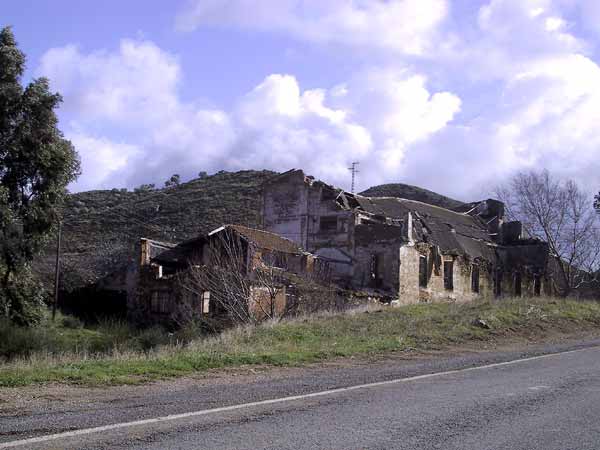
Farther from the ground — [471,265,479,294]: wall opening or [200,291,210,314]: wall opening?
[471,265,479,294]: wall opening

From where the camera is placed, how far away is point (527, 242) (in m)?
47.2

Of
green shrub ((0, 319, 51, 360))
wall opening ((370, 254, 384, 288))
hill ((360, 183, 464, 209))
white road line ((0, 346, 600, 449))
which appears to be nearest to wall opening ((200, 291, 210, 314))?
wall opening ((370, 254, 384, 288))

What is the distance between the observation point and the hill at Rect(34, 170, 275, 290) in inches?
2176

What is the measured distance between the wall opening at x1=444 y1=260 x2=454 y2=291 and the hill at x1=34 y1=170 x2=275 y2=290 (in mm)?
22283

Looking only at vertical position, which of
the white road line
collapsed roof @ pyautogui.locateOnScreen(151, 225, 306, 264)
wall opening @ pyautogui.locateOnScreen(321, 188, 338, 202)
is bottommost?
Answer: the white road line

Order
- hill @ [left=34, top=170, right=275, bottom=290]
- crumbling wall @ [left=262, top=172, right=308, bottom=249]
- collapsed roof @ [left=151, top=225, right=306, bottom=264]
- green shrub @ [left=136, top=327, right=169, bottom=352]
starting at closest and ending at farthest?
green shrub @ [left=136, top=327, right=169, bottom=352], collapsed roof @ [left=151, top=225, right=306, bottom=264], crumbling wall @ [left=262, top=172, right=308, bottom=249], hill @ [left=34, top=170, right=275, bottom=290]

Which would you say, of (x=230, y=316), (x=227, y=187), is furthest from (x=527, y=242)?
(x=227, y=187)

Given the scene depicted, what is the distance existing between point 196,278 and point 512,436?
72.6ft

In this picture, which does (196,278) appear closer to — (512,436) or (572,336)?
(572,336)

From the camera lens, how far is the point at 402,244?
36719 millimetres

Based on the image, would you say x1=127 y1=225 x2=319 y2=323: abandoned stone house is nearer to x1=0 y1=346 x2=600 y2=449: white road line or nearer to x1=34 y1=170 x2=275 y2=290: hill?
x1=34 y1=170 x2=275 y2=290: hill

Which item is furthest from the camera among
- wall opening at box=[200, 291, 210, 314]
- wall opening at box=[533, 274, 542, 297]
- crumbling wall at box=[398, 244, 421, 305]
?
wall opening at box=[533, 274, 542, 297]

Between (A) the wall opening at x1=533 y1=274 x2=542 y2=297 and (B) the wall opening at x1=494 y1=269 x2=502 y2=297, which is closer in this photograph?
(B) the wall opening at x1=494 y1=269 x2=502 y2=297

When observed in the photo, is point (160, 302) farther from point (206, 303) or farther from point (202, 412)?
point (202, 412)
